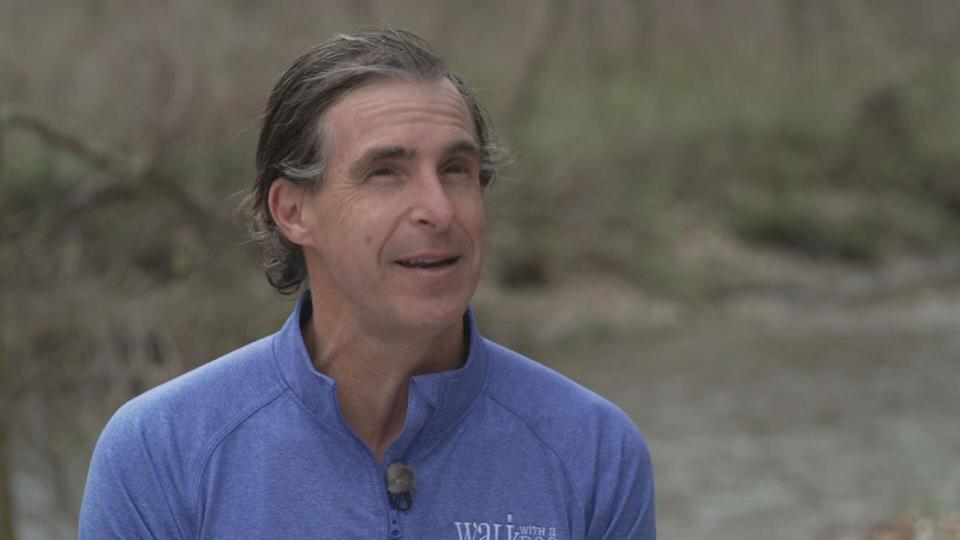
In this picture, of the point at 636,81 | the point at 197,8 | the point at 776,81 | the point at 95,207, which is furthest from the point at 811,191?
the point at 95,207

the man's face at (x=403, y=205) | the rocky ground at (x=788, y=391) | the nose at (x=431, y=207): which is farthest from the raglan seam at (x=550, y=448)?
the rocky ground at (x=788, y=391)

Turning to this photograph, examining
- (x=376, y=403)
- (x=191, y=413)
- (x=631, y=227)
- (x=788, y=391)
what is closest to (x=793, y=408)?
(x=788, y=391)

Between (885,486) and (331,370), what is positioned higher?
(331,370)

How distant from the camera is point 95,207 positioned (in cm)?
649

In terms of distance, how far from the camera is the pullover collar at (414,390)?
182cm

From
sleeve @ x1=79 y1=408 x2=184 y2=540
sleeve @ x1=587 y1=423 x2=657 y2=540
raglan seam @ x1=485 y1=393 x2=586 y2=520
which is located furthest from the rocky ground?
sleeve @ x1=79 y1=408 x2=184 y2=540

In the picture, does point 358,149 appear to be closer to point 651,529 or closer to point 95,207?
point 651,529

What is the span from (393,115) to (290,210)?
237 mm

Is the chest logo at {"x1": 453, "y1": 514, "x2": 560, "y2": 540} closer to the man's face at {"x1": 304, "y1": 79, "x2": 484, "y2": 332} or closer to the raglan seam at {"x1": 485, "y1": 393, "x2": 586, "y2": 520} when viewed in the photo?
the raglan seam at {"x1": 485, "y1": 393, "x2": 586, "y2": 520}

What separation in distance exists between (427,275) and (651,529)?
0.47 m

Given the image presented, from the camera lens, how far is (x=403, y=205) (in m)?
1.80

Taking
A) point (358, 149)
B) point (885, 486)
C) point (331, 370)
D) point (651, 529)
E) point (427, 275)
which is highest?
point (358, 149)

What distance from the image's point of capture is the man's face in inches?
70.3

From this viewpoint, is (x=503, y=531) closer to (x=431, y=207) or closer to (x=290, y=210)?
(x=431, y=207)
